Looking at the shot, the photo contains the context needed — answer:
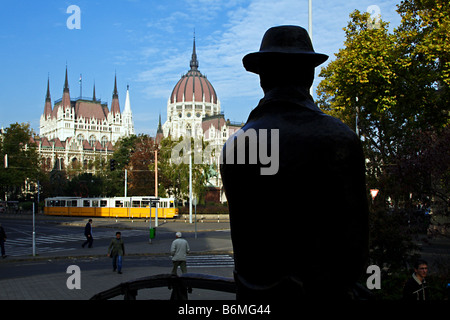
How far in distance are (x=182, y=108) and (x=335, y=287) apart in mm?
166011

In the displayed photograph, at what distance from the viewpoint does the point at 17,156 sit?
63.5m

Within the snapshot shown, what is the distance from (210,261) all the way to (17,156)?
5307cm

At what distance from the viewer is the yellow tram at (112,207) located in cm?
4931

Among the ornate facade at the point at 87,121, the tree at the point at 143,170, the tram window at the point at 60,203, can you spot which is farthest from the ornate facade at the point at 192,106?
the tram window at the point at 60,203

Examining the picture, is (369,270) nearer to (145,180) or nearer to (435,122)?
(435,122)

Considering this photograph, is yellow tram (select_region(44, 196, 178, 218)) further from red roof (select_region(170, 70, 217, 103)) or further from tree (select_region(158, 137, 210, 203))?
red roof (select_region(170, 70, 217, 103))

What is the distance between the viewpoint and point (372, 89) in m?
20.8

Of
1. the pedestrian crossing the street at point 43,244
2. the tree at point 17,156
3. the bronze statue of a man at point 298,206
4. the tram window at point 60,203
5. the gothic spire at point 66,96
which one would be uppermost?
the gothic spire at point 66,96

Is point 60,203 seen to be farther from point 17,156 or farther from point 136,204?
point 136,204

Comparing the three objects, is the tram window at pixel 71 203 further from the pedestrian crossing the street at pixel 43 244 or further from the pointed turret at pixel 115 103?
the pointed turret at pixel 115 103

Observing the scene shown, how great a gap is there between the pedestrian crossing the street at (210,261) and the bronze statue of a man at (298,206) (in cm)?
1537

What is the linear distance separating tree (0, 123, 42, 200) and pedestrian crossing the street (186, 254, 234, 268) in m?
49.6

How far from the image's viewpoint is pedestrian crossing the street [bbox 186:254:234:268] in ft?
56.6

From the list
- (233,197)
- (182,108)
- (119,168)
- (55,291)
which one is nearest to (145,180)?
(119,168)
